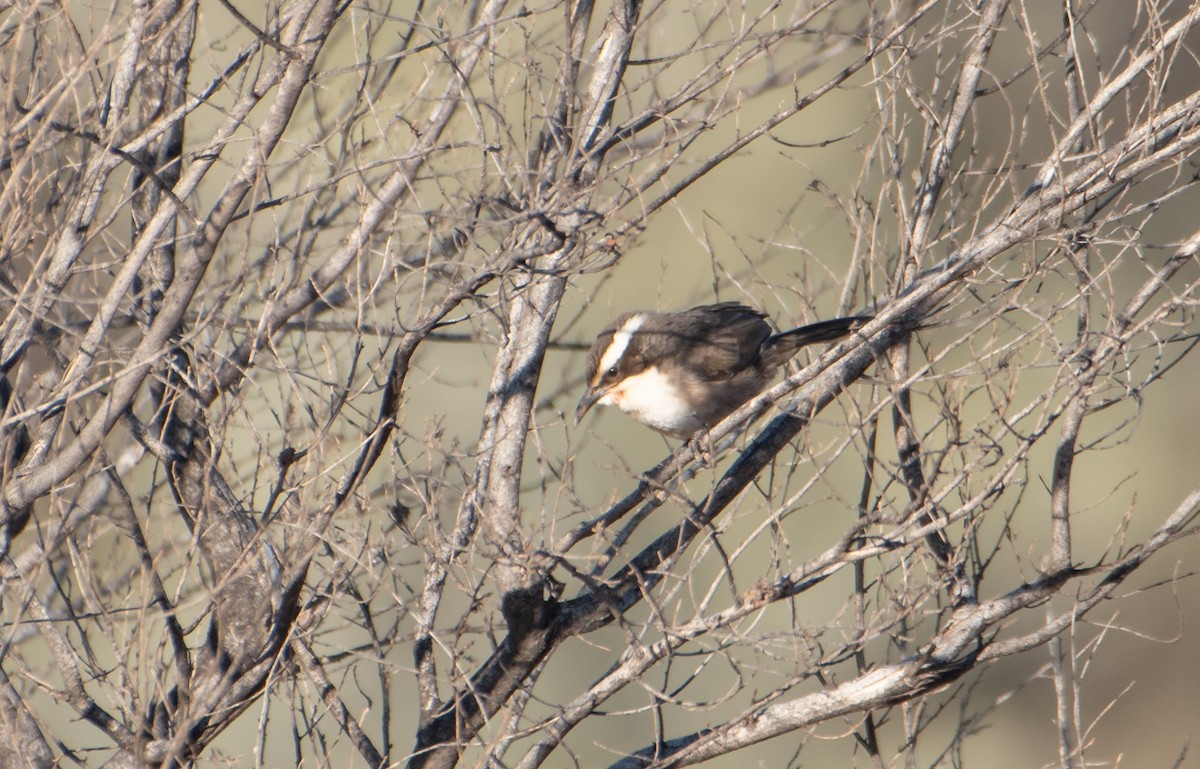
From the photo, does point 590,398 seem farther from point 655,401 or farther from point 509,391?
point 509,391

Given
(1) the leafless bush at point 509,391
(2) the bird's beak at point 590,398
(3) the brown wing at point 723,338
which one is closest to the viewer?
(1) the leafless bush at point 509,391

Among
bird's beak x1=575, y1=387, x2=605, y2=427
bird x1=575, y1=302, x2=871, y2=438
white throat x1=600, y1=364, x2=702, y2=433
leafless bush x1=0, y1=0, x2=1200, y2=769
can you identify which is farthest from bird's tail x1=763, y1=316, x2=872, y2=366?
bird's beak x1=575, y1=387, x2=605, y2=427

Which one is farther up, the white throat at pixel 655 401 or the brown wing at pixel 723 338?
the brown wing at pixel 723 338

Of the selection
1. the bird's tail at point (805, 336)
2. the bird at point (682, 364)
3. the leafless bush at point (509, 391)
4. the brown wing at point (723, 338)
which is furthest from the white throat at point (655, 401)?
the bird's tail at point (805, 336)

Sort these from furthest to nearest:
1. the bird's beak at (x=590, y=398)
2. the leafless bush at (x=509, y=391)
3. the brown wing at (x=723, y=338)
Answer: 1. the brown wing at (x=723, y=338)
2. the bird's beak at (x=590, y=398)
3. the leafless bush at (x=509, y=391)

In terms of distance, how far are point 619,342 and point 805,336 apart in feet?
3.32

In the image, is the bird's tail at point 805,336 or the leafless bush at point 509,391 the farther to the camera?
the bird's tail at point 805,336

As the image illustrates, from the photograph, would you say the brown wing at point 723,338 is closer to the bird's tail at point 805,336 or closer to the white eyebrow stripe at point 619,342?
the bird's tail at point 805,336

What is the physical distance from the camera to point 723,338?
6.24m

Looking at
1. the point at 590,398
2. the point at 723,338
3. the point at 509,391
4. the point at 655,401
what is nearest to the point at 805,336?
the point at 723,338

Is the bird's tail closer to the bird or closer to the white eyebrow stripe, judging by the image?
the bird

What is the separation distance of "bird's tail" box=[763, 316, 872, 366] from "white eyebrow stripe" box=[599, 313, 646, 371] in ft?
2.51

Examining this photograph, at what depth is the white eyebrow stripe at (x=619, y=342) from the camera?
5895 mm

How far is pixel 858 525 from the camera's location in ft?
13.5
